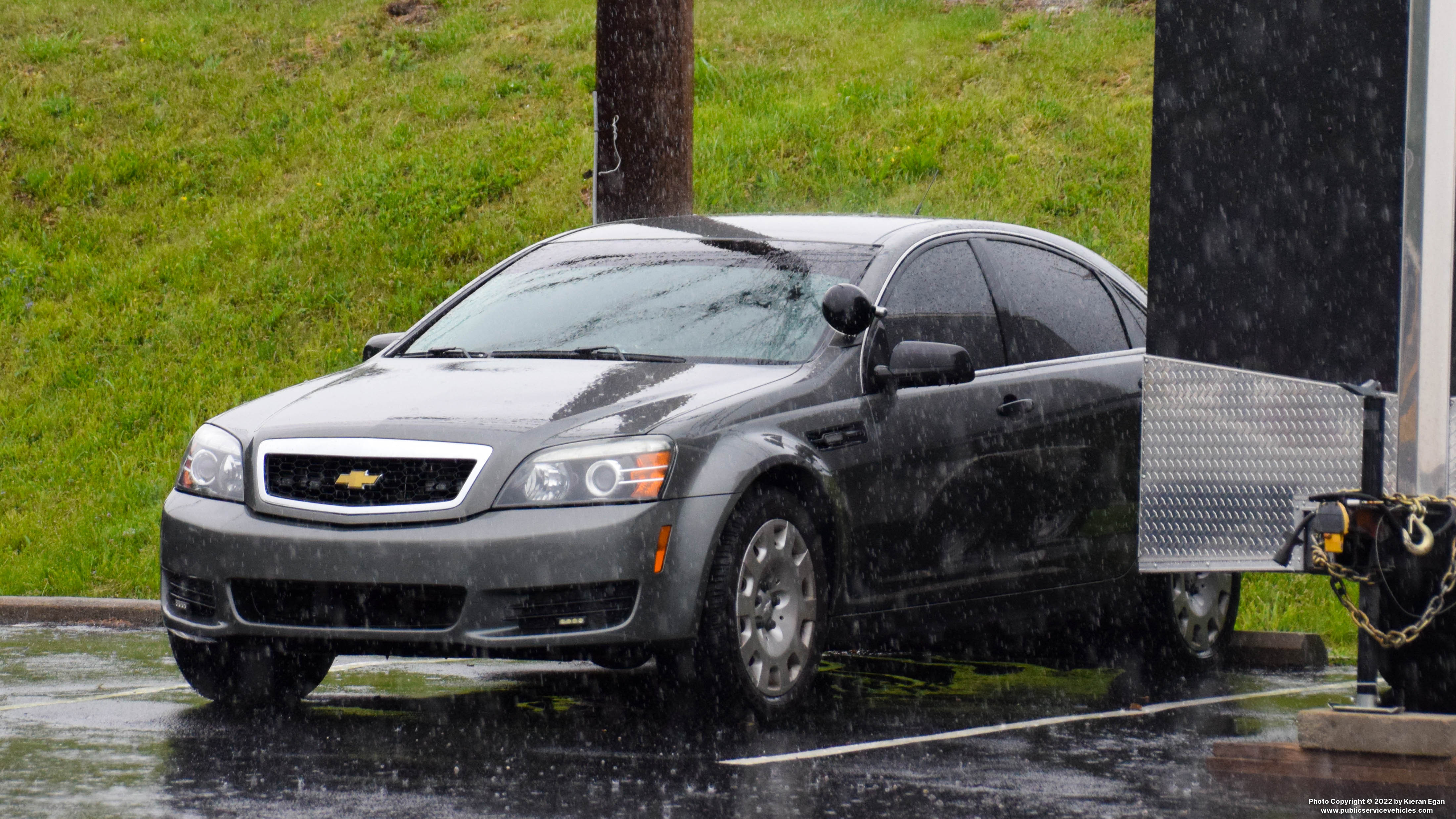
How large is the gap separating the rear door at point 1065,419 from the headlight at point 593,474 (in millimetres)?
1845

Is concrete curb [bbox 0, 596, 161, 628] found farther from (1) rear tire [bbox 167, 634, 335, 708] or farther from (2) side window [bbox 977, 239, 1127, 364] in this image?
(2) side window [bbox 977, 239, 1127, 364]

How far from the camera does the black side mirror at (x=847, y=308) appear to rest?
678cm

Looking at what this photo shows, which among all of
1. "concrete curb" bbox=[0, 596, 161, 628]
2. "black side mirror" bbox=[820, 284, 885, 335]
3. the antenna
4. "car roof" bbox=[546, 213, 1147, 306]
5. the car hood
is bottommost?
"concrete curb" bbox=[0, 596, 161, 628]

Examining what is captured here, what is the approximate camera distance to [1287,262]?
5859 millimetres

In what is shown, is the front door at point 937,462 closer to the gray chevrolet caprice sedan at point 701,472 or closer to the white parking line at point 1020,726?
the gray chevrolet caprice sedan at point 701,472

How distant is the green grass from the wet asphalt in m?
4.40

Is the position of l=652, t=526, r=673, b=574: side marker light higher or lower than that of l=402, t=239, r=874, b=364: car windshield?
lower

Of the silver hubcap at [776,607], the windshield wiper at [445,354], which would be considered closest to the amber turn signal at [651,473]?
the silver hubcap at [776,607]

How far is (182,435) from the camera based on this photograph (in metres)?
13.8

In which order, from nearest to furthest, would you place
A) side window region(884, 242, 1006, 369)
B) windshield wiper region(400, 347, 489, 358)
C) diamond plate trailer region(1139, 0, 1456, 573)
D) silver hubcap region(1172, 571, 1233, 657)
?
1. diamond plate trailer region(1139, 0, 1456, 573)
2. windshield wiper region(400, 347, 489, 358)
3. side window region(884, 242, 1006, 369)
4. silver hubcap region(1172, 571, 1233, 657)

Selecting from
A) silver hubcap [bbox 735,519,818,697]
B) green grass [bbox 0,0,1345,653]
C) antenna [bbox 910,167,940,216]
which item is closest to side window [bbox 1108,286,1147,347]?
silver hubcap [bbox 735,519,818,697]

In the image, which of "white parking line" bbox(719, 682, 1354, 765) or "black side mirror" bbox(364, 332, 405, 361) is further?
"black side mirror" bbox(364, 332, 405, 361)

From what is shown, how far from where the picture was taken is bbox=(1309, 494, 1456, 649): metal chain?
212 inches

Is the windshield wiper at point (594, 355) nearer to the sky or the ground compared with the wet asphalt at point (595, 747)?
nearer to the sky
